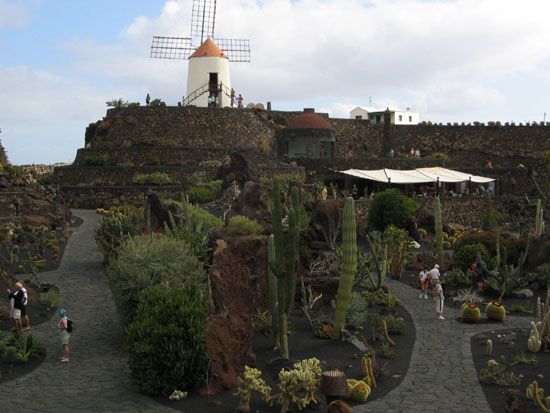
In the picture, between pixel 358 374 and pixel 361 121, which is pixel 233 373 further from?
pixel 361 121

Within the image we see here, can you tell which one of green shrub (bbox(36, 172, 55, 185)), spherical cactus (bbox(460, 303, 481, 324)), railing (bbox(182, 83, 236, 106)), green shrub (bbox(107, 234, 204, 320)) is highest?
railing (bbox(182, 83, 236, 106))

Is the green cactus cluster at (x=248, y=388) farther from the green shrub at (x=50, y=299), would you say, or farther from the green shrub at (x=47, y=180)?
the green shrub at (x=47, y=180)

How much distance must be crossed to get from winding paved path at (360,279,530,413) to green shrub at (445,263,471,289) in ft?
9.70

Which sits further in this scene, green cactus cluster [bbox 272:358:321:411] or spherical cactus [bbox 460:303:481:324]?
spherical cactus [bbox 460:303:481:324]

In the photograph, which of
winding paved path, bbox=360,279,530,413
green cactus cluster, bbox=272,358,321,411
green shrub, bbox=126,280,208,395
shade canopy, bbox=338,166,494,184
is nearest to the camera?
green cactus cluster, bbox=272,358,321,411

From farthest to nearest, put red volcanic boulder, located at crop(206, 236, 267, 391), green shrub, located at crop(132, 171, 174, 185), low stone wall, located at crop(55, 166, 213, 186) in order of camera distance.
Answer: low stone wall, located at crop(55, 166, 213, 186) < green shrub, located at crop(132, 171, 174, 185) < red volcanic boulder, located at crop(206, 236, 267, 391)

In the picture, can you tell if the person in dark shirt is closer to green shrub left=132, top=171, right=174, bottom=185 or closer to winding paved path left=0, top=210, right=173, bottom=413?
winding paved path left=0, top=210, right=173, bottom=413

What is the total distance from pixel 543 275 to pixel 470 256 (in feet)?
8.84

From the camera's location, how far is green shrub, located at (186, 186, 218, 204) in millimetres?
29719

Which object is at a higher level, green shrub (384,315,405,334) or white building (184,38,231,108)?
white building (184,38,231,108)

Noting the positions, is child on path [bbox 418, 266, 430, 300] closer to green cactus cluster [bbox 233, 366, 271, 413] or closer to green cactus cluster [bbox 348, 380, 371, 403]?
green cactus cluster [bbox 348, 380, 371, 403]

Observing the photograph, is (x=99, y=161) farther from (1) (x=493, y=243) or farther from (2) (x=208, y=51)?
(1) (x=493, y=243)

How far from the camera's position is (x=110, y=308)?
15.3 meters

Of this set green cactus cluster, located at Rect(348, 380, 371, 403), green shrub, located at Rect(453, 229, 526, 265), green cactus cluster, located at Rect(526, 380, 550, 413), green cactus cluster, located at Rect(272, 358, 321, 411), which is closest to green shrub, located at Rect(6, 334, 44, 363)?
green cactus cluster, located at Rect(272, 358, 321, 411)
